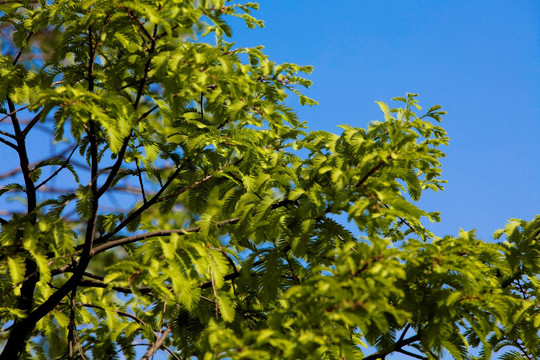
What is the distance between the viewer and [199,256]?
10.1 ft

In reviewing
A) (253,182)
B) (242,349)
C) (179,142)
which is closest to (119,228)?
(179,142)

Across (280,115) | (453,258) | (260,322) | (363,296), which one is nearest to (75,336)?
(260,322)

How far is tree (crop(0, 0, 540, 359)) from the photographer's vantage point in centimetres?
287

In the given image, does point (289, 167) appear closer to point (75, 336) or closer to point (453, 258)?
point (453, 258)

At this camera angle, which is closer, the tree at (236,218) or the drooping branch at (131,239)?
the tree at (236,218)

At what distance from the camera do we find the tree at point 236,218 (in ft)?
9.40

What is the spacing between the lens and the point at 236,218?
4160mm

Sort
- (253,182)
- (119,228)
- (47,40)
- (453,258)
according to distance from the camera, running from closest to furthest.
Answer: (453,258)
(253,182)
(119,228)
(47,40)

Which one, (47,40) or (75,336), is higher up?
(47,40)

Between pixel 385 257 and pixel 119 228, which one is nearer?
pixel 385 257

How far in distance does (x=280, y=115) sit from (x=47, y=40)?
3.22 metres

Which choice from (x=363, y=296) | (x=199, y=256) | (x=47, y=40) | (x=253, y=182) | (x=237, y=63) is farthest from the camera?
(x=47, y=40)

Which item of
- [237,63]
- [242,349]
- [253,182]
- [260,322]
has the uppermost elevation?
[237,63]

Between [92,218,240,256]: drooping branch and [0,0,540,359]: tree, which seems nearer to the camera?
[0,0,540,359]: tree
